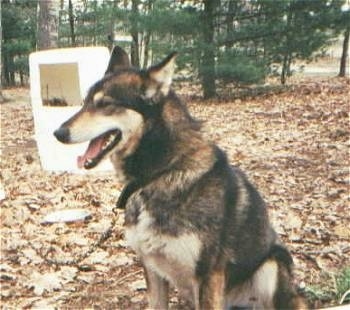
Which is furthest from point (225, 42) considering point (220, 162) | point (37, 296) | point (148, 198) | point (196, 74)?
point (37, 296)

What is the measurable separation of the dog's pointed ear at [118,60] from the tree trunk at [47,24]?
0.78 feet

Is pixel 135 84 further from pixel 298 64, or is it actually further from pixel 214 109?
pixel 298 64

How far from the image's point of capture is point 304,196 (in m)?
2.33

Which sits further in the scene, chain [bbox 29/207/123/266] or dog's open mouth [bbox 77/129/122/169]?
chain [bbox 29/207/123/266]

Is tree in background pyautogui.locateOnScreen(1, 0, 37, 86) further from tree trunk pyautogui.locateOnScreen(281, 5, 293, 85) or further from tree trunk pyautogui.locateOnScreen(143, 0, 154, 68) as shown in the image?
tree trunk pyautogui.locateOnScreen(281, 5, 293, 85)

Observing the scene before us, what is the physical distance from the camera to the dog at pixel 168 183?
1.64 meters

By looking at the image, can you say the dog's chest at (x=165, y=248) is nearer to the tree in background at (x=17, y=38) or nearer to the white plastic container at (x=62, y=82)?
the white plastic container at (x=62, y=82)

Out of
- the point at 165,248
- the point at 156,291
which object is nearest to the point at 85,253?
the point at 156,291

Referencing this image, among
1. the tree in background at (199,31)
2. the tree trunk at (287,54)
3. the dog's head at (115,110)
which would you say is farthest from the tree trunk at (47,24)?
the tree trunk at (287,54)

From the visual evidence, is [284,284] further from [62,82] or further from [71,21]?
[71,21]

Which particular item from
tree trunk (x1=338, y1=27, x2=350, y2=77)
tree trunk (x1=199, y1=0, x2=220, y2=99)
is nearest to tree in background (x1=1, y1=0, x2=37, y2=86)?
tree trunk (x1=199, y1=0, x2=220, y2=99)

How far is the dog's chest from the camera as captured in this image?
169 cm

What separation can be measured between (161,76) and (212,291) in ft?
2.08

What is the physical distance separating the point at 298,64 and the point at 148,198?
0.77 metres
